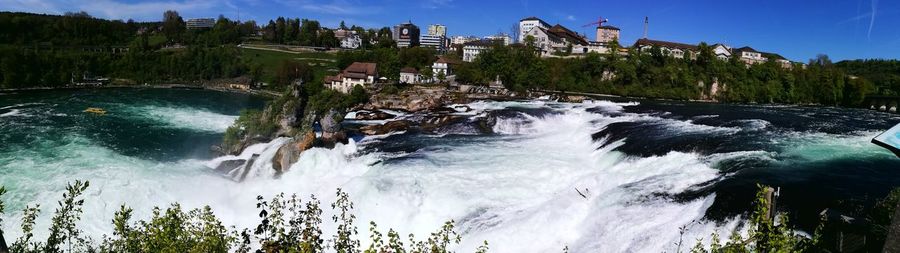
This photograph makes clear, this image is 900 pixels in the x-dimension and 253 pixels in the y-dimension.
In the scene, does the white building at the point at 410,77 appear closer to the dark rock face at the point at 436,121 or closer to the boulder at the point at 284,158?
the dark rock face at the point at 436,121

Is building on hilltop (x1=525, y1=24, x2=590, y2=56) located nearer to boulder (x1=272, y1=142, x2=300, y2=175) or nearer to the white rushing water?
the white rushing water

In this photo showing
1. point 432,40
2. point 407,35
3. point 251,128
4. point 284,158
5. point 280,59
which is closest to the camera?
point 284,158

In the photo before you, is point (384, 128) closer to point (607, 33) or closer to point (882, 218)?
point (882, 218)

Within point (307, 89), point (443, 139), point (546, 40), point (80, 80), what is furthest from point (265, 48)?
point (443, 139)

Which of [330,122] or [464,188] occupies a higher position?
[330,122]

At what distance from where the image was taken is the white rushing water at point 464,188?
16.8 m

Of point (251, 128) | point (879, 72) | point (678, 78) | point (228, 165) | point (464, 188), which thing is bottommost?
point (228, 165)

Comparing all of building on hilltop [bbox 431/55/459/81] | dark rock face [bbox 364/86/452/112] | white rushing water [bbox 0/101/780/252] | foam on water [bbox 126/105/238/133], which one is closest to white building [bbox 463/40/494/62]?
building on hilltop [bbox 431/55/459/81]

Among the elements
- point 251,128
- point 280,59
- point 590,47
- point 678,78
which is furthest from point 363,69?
point 590,47

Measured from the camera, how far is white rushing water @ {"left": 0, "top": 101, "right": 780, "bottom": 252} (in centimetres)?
1684

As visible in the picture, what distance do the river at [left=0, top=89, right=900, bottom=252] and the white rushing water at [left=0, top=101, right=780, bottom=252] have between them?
0.06m

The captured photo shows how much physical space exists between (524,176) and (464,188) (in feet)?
9.23

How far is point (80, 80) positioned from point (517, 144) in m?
82.7

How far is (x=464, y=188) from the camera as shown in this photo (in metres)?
20.9
